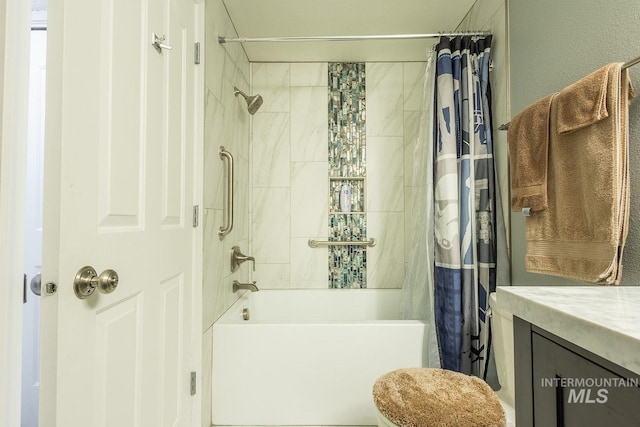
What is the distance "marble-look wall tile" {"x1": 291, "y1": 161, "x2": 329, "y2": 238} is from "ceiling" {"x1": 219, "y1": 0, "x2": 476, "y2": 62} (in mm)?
855

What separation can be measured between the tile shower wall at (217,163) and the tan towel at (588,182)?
1443 millimetres

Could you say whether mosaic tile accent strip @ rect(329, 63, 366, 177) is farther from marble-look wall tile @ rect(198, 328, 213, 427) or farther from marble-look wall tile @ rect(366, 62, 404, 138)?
marble-look wall tile @ rect(198, 328, 213, 427)

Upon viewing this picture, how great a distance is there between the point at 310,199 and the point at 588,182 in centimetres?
182

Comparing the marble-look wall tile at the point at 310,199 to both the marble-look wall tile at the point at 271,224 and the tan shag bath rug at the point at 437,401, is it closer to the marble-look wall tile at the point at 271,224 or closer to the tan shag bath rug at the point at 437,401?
the marble-look wall tile at the point at 271,224

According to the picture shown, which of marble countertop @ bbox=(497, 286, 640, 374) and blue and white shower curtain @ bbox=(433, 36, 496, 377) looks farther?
blue and white shower curtain @ bbox=(433, 36, 496, 377)

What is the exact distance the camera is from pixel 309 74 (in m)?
2.48

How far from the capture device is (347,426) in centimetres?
160

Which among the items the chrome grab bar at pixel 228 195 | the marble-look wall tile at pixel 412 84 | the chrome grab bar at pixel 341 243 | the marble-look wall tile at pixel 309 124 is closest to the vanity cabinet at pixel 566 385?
the chrome grab bar at pixel 228 195

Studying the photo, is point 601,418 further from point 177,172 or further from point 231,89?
point 231,89

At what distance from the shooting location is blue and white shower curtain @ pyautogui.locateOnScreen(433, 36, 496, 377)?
1561mm

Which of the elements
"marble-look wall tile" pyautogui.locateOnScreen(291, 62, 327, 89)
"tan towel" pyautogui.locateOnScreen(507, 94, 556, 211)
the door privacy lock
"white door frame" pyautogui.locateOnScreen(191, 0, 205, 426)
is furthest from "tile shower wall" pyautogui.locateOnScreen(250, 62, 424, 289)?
the door privacy lock

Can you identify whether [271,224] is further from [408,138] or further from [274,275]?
[408,138]

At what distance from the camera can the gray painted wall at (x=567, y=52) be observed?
89 cm

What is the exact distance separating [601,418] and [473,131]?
145 cm
